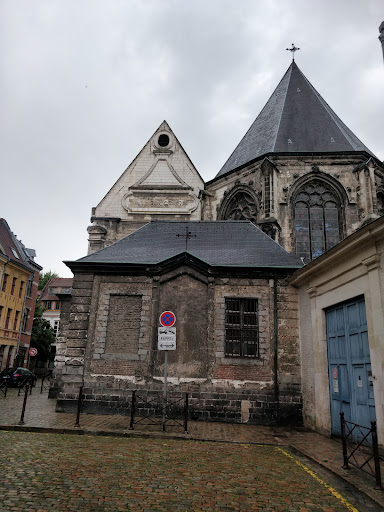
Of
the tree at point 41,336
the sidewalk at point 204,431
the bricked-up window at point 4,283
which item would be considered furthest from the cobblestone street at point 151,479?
the tree at point 41,336

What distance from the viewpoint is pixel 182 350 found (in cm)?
1070

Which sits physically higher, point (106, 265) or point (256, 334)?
point (106, 265)

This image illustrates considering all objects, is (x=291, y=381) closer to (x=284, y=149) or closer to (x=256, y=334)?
(x=256, y=334)

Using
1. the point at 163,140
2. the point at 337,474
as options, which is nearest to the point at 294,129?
the point at 163,140

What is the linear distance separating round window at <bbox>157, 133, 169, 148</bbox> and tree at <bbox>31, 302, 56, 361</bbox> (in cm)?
2526

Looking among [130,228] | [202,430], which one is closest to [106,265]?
[202,430]

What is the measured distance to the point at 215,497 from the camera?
435cm

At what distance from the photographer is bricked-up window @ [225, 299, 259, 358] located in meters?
10.7

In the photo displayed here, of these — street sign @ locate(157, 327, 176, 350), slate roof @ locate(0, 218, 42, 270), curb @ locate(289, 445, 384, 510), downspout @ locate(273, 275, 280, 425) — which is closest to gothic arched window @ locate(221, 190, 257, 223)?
downspout @ locate(273, 275, 280, 425)

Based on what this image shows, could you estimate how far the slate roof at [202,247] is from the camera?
1154 centimetres

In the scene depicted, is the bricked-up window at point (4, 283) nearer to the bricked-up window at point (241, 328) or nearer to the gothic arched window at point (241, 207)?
the gothic arched window at point (241, 207)

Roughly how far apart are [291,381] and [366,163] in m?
12.3

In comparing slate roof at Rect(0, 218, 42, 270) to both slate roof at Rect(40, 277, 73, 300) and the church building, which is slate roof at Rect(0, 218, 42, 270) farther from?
the church building

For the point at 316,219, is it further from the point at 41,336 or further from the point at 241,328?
the point at 41,336
